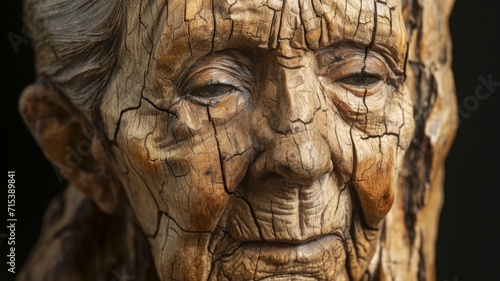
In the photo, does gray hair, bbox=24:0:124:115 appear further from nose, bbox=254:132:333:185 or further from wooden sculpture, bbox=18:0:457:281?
nose, bbox=254:132:333:185

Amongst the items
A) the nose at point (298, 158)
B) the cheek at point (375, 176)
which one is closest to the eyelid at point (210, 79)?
the nose at point (298, 158)

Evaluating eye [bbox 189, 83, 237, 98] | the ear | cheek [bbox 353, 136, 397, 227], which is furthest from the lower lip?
the ear

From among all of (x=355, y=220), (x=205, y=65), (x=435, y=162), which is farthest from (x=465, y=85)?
(x=205, y=65)

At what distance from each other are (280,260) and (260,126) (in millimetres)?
262

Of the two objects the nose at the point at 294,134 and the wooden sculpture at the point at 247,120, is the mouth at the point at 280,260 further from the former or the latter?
the nose at the point at 294,134

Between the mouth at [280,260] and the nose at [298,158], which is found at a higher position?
the nose at [298,158]

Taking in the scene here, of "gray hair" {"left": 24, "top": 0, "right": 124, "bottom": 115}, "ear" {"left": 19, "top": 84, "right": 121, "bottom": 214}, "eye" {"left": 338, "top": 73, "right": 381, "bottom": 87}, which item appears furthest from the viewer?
"ear" {"left": 19, "top": 84, "right": 121, "bottom": 214}

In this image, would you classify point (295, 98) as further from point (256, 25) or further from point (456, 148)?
point (456, 148)

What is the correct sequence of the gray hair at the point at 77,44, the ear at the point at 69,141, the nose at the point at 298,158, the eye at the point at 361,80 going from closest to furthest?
1. the nose at the point at 298,158
2. the eye at the point at 361,80
3. the gray hair at the point at 77,44
4. the ear at the point at 69,141

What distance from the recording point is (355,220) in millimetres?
1944

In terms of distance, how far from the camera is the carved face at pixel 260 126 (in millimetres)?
1792

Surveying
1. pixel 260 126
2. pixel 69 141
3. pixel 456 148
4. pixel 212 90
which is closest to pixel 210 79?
pixel 212 90

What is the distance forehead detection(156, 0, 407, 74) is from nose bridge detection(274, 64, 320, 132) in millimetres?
50

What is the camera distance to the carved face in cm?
179
